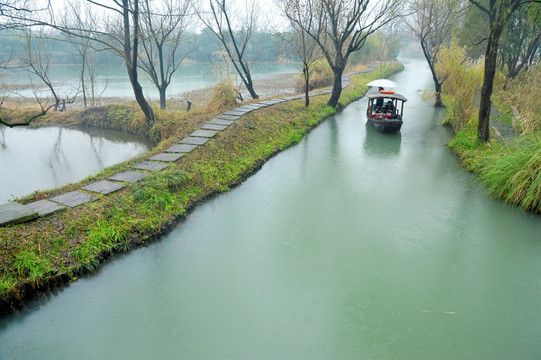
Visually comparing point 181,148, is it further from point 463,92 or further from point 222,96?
point 463,92

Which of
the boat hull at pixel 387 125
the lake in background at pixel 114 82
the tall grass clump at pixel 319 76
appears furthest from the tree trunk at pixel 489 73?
the tall grass clump at pixel 319 76

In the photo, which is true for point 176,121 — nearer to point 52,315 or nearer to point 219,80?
point 219,80

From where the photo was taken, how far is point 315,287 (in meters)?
3.40

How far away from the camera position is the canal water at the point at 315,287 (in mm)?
2775

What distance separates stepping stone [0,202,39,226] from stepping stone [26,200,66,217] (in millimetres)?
83

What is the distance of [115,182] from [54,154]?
373 cm

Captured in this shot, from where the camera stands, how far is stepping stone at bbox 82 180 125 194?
14.9 ft

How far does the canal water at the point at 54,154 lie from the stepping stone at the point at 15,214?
1332 mm

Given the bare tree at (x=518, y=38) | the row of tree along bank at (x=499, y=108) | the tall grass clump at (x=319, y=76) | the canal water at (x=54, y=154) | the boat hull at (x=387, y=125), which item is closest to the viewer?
the row of tree along bank at (x=499, y=108)

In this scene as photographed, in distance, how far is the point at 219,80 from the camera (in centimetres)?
923

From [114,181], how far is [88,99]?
1049 centimetres

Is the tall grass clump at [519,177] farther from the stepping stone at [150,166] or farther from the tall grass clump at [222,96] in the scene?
the tall grass clump at [222,96]

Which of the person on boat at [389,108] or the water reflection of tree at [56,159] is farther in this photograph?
the person on boat at [389,108]

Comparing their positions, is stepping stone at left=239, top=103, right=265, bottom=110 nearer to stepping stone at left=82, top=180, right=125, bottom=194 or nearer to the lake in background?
the lake in background
